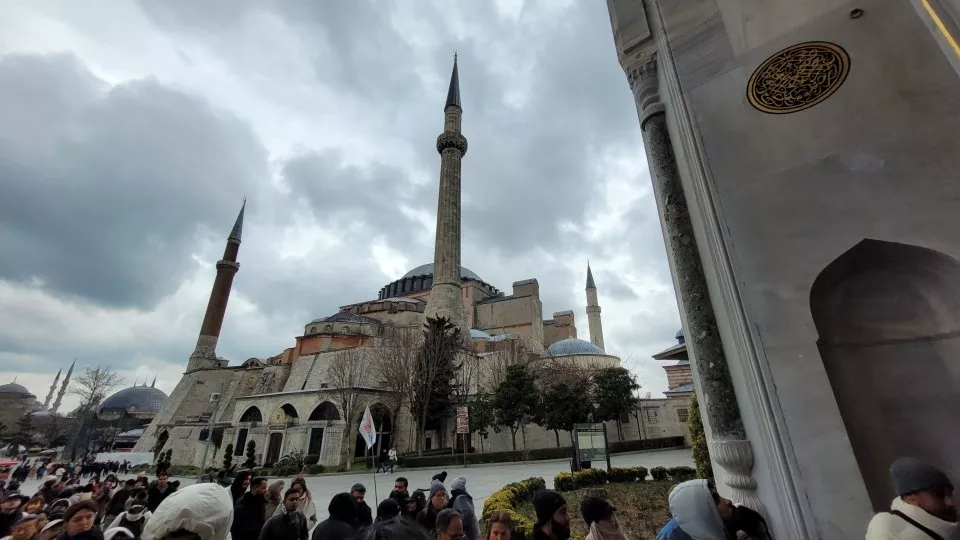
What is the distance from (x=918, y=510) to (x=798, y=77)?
148 inches

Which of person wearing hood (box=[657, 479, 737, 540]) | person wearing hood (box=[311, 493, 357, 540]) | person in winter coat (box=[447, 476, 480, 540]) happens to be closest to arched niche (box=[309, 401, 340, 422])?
person in winter coat (box=[447, 476, 480, 540])

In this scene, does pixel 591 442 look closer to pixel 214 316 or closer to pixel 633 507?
pixel 633 507

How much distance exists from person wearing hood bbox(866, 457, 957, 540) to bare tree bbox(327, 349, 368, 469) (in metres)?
19.9

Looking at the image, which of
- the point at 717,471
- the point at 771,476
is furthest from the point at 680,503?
the point at 717,471

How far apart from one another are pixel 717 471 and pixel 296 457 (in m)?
21.0

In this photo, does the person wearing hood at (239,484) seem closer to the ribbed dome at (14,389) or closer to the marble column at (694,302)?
the marble column at (694,302)

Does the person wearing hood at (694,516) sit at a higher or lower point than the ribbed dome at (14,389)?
lower

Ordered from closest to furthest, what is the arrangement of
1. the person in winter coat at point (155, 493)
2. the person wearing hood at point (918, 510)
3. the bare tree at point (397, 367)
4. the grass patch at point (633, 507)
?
the person wearing hood at point (918, 510) → the grass patch at point (633, 507) → the person in winter coat at point (155, 493) → the bare tree at point (397, 367)

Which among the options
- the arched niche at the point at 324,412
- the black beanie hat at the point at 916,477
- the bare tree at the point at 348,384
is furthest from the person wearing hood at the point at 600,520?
the arched niche at the point at 324,412

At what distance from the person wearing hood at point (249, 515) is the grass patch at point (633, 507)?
333cm

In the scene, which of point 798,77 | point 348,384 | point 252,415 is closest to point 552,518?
point 798,77

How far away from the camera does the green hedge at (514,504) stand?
181 inches

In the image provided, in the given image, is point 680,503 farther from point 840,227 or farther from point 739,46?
point 739,46

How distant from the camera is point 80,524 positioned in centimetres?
258
